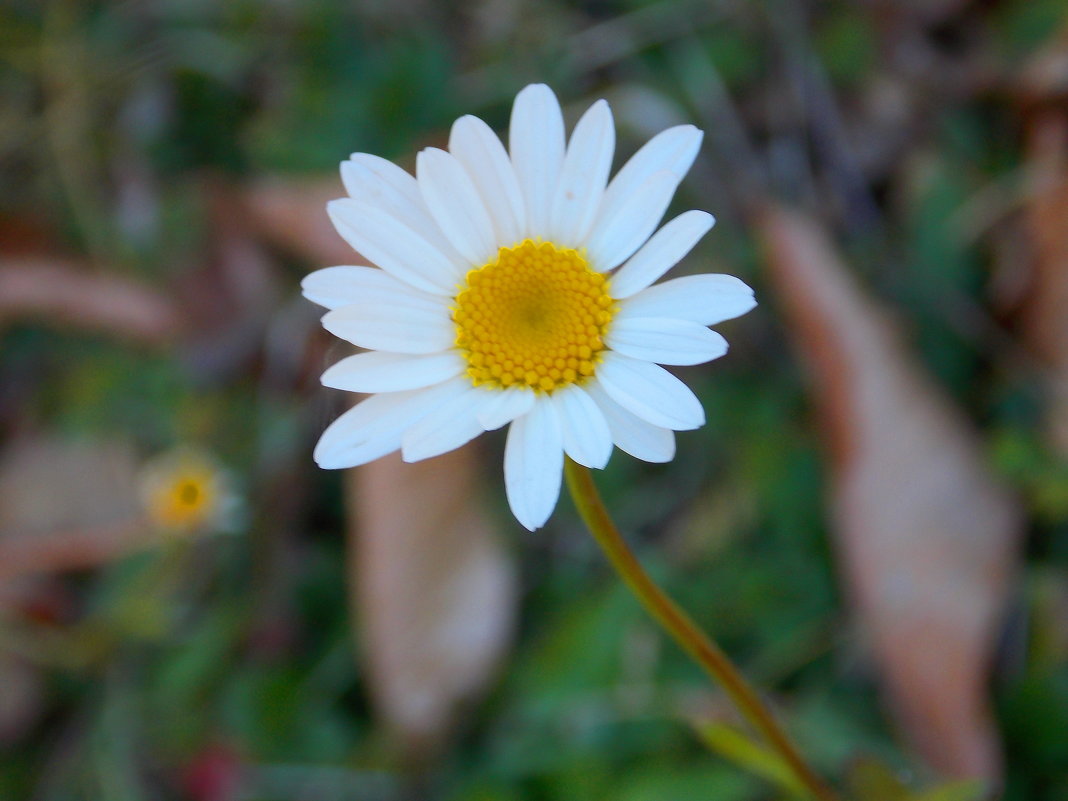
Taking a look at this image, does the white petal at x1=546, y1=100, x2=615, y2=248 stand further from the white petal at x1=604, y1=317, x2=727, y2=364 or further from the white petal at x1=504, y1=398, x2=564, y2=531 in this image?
the white petal at x1=504, y1=398, x2=564, y2=531

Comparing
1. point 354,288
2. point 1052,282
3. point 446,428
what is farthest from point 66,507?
point 1052,282

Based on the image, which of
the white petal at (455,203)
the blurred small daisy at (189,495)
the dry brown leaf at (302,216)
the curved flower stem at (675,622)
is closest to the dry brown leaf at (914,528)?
the curved flower stem at (675,622)

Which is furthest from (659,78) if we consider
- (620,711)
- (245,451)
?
(620,711)

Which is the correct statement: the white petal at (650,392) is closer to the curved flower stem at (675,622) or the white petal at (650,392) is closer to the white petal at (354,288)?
the curved flower stem at (675,622)

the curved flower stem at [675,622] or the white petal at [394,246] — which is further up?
the white petal at [394,246]

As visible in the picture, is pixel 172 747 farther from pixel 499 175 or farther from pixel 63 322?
pixel 499 175

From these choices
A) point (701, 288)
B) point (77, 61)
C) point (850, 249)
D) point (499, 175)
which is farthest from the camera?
point (77, 61)

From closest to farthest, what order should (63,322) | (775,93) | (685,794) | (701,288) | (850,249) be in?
1. (701,288)
2. (685,794)
3. (850,249)
4. (775,93)
5. (63,322)
